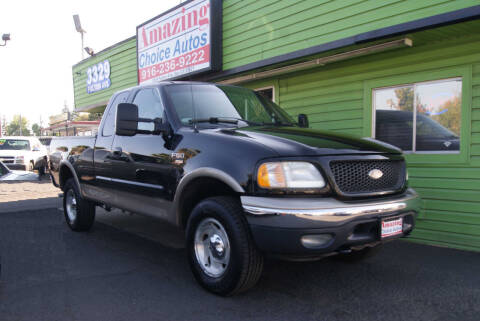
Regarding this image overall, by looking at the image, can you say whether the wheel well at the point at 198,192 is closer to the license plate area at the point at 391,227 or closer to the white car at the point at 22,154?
the license plate area at the point at 391,227

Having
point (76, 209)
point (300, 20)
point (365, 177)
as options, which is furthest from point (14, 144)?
point (365, 177)

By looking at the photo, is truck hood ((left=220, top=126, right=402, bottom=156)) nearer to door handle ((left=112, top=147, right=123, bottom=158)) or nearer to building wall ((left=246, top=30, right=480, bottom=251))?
door handle ((left=112, top=147, right=123, bottom=158))

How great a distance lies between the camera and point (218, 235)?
338 cm

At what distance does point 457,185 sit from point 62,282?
4.93 metres

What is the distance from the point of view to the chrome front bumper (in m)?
2.79

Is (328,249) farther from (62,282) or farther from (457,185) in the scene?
(457,185)

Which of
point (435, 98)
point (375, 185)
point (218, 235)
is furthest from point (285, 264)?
point (435, 98)

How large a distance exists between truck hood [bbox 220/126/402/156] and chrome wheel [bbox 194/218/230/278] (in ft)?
2.70

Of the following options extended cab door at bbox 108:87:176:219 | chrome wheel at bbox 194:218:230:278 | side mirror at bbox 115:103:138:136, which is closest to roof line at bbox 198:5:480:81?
extended cab door at bbox 108:87:176:219

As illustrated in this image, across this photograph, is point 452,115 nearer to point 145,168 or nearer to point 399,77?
point 399,77

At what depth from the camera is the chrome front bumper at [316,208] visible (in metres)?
2.79

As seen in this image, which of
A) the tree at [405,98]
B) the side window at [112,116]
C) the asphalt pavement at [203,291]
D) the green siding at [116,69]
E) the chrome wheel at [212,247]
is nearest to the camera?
the asphalt pavement at [203,291]

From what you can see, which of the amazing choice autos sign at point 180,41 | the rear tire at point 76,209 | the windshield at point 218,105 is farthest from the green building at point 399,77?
the rear tire at point 76,209

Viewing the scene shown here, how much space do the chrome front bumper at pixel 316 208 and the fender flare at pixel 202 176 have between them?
0.45 ft
